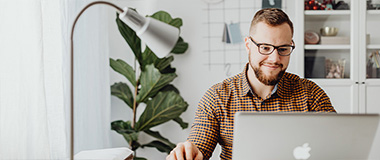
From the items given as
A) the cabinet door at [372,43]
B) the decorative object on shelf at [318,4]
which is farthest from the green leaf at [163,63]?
the cabinet door at [372,43]

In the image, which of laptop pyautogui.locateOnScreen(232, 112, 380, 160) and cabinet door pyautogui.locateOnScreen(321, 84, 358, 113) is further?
cabinet door pyautogui.locateOnScreen(321, 84, 358, 113)

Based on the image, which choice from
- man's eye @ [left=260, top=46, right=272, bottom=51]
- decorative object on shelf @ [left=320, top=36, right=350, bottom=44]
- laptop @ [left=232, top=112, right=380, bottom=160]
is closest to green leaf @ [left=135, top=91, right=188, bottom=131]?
man's eye @ [left=260, top=46, right=272, bottom=51]

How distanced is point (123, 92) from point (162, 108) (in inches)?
13.7

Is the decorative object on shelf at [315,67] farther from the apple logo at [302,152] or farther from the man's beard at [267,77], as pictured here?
the apple logo at [302,152]

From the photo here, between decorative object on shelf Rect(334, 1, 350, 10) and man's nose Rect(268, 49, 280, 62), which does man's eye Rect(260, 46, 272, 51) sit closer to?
man's nose Rect(268, 49, 280, 62)

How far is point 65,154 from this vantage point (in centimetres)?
174

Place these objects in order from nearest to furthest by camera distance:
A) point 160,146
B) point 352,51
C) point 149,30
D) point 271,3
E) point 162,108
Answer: point 149,30 < point 162,108 < point 160,146 < point 352,51 < point 271,3

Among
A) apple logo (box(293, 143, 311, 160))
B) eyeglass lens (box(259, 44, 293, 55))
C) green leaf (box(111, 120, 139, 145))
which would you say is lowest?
green leaf (box(111, 120, 139, 145))

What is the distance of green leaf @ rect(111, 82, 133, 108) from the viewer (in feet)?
9.01

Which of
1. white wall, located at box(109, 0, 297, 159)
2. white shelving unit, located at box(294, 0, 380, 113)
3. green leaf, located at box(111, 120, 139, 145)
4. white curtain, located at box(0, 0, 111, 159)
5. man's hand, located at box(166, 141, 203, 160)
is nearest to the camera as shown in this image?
man's hand, located at box(166, 141, 203, 160)

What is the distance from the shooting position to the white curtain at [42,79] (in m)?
1.39

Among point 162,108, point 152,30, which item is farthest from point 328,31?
point 152,30

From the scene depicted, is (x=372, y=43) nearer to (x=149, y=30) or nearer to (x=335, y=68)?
(x=335, y=68)

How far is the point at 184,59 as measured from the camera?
9.85ft
